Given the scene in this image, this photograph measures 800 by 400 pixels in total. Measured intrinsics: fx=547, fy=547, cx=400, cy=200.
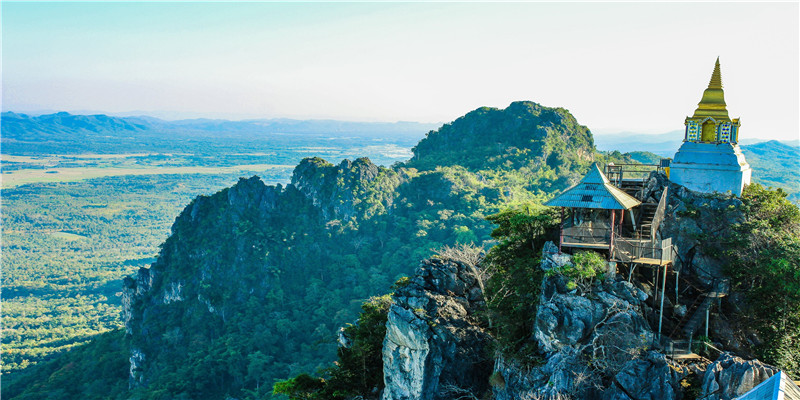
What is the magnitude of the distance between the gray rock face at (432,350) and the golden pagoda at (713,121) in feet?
29.2

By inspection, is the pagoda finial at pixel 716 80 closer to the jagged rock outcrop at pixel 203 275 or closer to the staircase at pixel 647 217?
the staircase at pixel 647 217

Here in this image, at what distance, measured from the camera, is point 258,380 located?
123 feet

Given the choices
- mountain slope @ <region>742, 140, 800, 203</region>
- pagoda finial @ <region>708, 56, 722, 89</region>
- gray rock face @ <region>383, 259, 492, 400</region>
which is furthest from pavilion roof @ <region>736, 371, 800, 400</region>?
mountain slope @ <region>742, 140, 800, 203</region>

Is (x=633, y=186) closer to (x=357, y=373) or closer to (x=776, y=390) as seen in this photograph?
(x=776, y=390)

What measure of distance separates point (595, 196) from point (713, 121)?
4.86m

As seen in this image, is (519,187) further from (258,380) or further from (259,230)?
(258,380)

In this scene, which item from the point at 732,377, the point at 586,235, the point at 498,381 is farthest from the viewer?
the point at 498,381

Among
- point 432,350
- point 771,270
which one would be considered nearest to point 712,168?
point 771,270

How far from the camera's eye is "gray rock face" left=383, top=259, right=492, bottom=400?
16.8 metres

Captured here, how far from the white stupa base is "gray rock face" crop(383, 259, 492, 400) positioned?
781 centimetres

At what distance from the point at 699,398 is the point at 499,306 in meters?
5.69

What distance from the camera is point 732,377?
38.1ft

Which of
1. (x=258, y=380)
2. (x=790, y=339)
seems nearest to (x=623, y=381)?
(x=790, y=339)

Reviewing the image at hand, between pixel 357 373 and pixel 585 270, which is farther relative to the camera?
pixel 357 373
